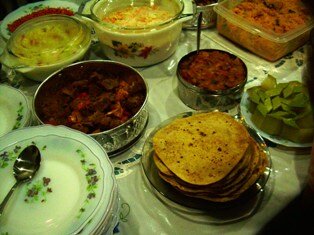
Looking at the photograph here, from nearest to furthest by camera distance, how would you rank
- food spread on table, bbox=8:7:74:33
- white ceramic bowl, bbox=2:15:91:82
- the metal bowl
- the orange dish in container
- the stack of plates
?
the stack of plates, the metal bowl, white ceramic bowl, bbox=2:15:91:82, the orange dish in container, food spread on table, bbox=8:7:74:33

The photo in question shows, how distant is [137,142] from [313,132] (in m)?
0.56

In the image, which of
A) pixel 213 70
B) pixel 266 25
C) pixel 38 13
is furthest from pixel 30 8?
pixel 266 25

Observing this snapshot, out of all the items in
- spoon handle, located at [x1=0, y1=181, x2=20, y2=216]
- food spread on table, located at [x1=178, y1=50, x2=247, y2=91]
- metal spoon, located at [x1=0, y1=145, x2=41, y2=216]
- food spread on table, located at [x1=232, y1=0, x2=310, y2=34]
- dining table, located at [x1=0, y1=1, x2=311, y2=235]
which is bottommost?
dining table, located at [x1=0, y1=1, x2=311, y2=235]

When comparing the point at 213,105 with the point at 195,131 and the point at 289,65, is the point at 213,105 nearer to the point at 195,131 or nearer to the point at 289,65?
the point at 195,131

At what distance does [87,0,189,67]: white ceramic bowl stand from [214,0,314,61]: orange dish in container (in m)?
0.27

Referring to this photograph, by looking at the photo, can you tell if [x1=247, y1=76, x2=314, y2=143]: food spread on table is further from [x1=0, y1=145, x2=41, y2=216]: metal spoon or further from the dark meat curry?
[x1=0, y1=145, x2=41, y2=216]: metal spoon

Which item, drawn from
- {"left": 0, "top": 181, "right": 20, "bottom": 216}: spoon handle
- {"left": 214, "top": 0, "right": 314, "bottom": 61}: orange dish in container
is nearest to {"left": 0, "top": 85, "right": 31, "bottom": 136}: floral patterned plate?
{"left": 0, "top": 181, "right": 20, "bottom": 216}: spoon handle

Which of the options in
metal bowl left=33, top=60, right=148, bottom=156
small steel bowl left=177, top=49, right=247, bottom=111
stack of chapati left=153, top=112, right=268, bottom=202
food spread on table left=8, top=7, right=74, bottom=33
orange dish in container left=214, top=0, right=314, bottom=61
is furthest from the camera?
food spread on table left=8, top=7, right=74, bottom=33

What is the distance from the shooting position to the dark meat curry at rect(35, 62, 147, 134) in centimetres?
104

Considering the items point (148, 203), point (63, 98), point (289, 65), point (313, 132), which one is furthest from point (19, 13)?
point (313, 132)

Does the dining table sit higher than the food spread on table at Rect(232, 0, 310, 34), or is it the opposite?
the food spread on table at Rect(232, 0, 310, 34)

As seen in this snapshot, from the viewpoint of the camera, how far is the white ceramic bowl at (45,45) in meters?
1.25

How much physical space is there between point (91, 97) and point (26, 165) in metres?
0.40

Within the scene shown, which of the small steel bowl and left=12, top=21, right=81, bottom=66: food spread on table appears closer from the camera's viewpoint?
the small steel bowl
